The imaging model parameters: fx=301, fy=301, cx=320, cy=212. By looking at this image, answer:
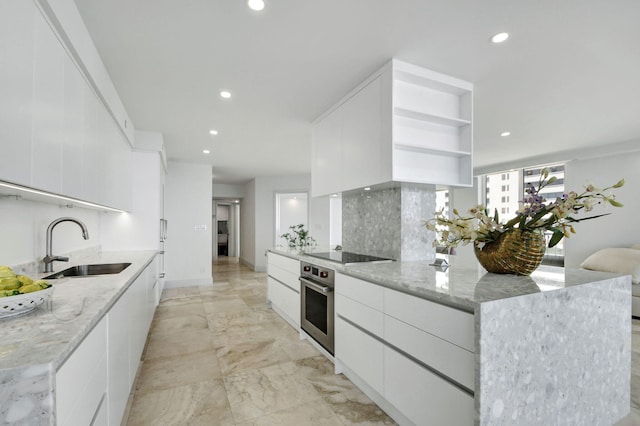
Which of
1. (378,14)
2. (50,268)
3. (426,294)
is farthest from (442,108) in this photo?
(50,268)

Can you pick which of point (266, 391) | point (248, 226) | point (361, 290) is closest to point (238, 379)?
point (266, 391)

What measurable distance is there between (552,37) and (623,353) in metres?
2.06

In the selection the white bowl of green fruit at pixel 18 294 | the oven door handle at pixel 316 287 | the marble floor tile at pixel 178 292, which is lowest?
the marble floor tile at pixel 178 292

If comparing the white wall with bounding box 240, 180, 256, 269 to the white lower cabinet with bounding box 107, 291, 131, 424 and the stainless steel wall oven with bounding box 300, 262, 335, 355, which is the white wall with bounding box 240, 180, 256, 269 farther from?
the white lower cabinet with bounding box 107, 291, 131, 424

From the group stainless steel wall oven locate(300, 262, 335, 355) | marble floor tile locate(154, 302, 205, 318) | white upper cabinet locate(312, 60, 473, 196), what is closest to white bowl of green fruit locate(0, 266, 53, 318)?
stainless steel wall oven locate(300, 262, 335, 355)

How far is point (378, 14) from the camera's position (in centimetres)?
183

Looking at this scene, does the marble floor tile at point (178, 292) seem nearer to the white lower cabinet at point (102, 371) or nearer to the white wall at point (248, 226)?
the white wall at point (248, 226)

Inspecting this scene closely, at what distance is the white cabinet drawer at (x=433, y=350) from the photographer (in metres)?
1.36

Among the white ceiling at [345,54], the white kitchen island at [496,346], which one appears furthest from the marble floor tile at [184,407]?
the white ceiling at [345,54]

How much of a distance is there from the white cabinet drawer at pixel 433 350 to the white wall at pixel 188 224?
16.8 ft

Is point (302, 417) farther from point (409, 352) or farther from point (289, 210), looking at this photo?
point (289, 210)

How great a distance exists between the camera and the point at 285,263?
3.71 m

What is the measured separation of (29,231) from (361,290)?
2321 mm

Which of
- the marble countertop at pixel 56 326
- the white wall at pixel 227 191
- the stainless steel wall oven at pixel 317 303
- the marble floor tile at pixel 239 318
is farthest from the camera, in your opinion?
the white wall at pixel 227 191
